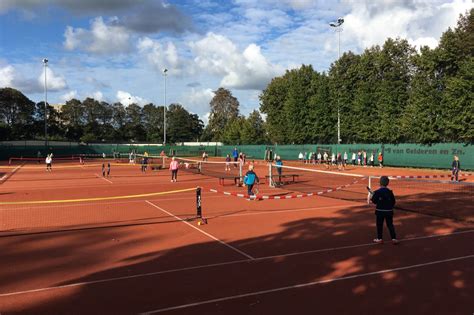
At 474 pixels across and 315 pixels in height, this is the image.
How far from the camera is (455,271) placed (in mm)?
7711

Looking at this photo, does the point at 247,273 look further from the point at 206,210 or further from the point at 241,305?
the point at 206,210

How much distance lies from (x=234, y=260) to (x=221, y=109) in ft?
358

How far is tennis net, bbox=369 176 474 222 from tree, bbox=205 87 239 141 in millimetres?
93286

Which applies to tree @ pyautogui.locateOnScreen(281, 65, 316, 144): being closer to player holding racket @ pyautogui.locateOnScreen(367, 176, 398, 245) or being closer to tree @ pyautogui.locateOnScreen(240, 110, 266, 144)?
tree @ pyautogui.locateOnScreen(240, 110, 266, 144)

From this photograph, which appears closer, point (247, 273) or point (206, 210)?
point (247, 273)

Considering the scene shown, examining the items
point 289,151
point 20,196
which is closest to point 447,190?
point 20,196

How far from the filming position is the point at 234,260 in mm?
8547

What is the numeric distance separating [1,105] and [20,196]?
341ft

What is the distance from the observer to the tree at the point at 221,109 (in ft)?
379

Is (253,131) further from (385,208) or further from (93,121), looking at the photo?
(385,208)

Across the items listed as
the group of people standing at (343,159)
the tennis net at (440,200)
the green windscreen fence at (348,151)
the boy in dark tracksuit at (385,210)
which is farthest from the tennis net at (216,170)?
the boy in dark tracksuit at (385,210)

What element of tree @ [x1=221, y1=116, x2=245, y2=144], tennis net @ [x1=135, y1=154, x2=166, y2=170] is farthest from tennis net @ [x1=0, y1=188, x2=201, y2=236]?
tree @ [x1=221, y1=116, x2=245, y2=144]

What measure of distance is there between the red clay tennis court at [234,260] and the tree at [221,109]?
9980 cm

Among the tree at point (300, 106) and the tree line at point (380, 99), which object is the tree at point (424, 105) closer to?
the tree line at point (380, 99)
